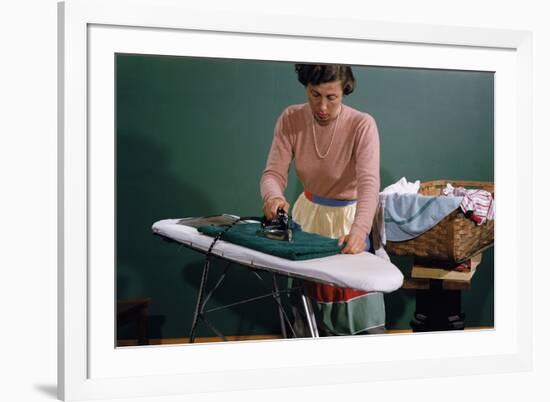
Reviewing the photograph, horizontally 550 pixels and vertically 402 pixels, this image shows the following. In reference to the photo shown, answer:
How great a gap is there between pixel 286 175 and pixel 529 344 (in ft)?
5.12

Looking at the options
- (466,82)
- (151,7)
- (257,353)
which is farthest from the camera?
(466,82)

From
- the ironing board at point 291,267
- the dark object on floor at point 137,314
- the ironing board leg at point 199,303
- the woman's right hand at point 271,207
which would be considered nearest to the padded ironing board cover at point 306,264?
the ironing board at point 291,267

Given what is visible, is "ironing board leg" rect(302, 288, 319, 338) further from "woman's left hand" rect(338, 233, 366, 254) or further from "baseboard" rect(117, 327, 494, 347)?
"woman's left hand" rect(338, 233, 366, 254)

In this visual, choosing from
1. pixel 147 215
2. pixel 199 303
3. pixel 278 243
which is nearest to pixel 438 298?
pixel 278 243

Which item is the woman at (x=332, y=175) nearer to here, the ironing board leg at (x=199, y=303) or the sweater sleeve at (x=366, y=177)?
the sweater sleeve at (x=366, y=177)

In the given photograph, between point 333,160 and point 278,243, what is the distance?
1.63 feet

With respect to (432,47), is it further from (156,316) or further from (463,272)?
(156,316)

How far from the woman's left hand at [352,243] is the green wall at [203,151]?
0.25 meters

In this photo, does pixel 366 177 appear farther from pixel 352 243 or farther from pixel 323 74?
pixel 323 74

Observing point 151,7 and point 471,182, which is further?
point 471,182

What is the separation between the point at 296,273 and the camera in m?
3.07

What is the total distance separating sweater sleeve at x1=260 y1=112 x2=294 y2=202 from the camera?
3238 mm

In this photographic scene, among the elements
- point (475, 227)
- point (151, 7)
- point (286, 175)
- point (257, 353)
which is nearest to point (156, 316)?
point (257, 353)

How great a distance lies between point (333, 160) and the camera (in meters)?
3.29
